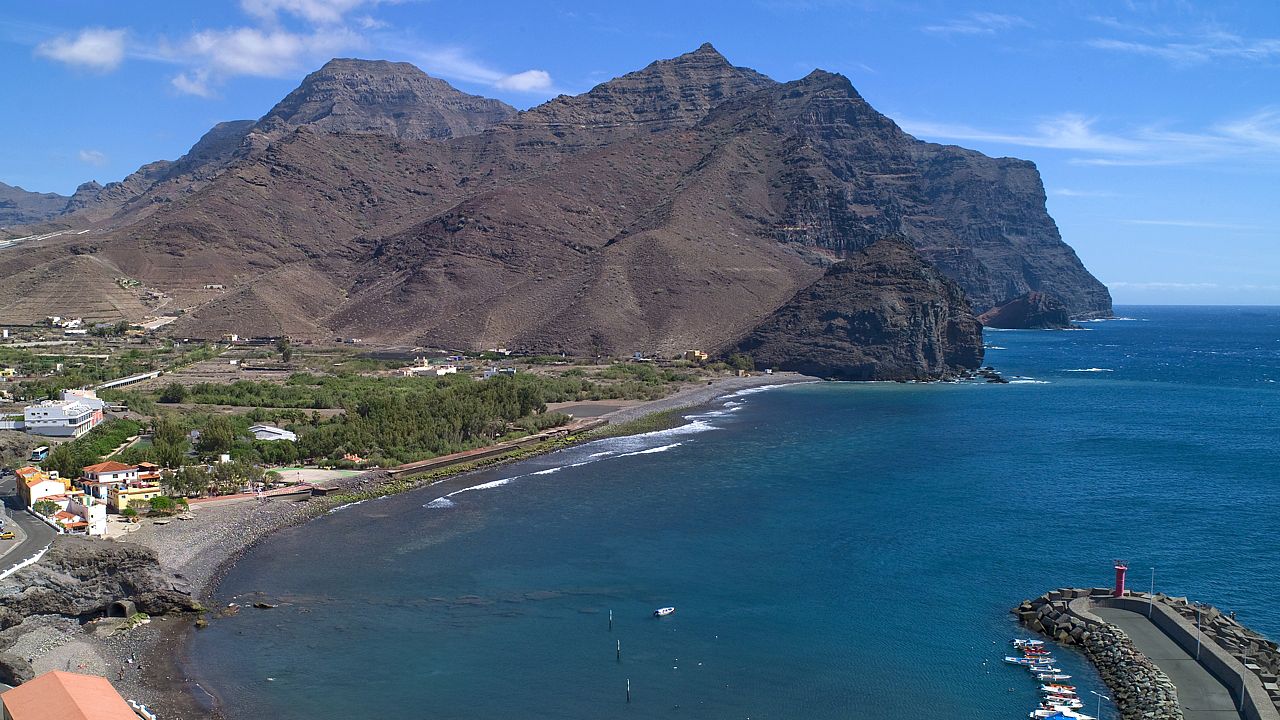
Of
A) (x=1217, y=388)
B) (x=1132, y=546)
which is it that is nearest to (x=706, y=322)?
(x=1217, y=388)

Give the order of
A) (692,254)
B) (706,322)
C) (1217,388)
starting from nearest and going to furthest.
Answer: (1217,388)
(706,322)
(692,254)

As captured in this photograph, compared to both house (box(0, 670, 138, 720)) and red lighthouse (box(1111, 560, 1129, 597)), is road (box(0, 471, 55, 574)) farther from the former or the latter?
red lighthouse (box(1111, 560, 1129, 597))

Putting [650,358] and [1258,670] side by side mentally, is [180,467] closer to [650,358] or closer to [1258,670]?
[1258,670]

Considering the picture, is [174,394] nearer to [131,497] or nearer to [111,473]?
[111,473]

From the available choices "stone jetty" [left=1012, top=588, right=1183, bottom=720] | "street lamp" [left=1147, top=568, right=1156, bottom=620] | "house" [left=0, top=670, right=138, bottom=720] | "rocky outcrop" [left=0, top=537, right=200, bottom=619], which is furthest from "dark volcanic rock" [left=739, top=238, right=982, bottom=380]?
"house" [left=0, top=670, right=138, bottom=720]

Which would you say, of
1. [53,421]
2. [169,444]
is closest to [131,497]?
[169,444]
